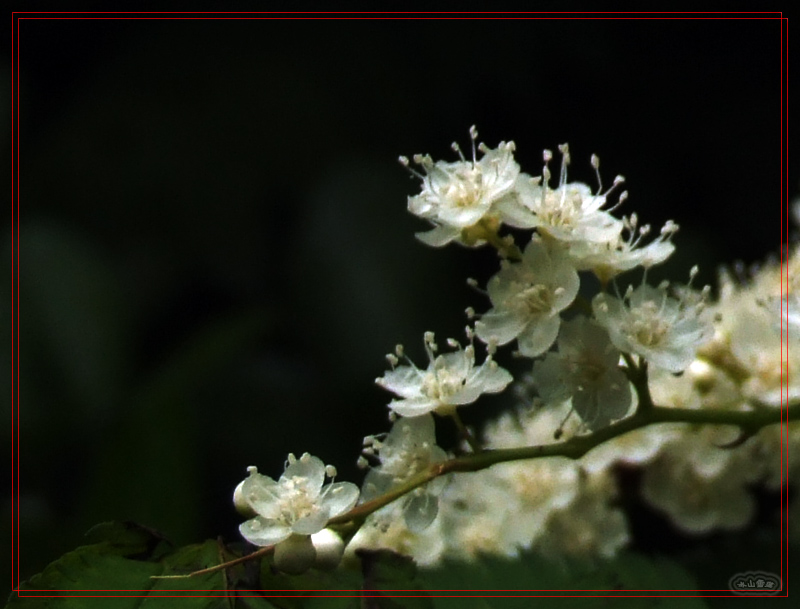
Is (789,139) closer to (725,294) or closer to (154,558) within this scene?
(725,294)

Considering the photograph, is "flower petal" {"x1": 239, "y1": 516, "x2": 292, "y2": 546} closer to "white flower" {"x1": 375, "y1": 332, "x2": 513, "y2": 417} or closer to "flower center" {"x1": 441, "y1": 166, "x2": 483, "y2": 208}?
"white flower" {"x1": 375, "y1": 332, "x2": 513, "y2": 417}

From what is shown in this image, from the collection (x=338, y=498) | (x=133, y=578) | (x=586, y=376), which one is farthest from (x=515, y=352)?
(x=133, y=578)

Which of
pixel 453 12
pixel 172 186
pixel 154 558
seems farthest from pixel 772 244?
pixel 154 558

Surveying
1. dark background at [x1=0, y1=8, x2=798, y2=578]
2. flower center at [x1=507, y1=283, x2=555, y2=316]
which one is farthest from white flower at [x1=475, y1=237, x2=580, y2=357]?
dark background at [x1=0, y1=8, x2=798, y2=578]

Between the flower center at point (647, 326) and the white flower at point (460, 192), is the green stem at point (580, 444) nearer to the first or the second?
the flower center at point (647, 326)

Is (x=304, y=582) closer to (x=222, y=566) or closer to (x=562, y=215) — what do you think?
(x=222, y=566)
